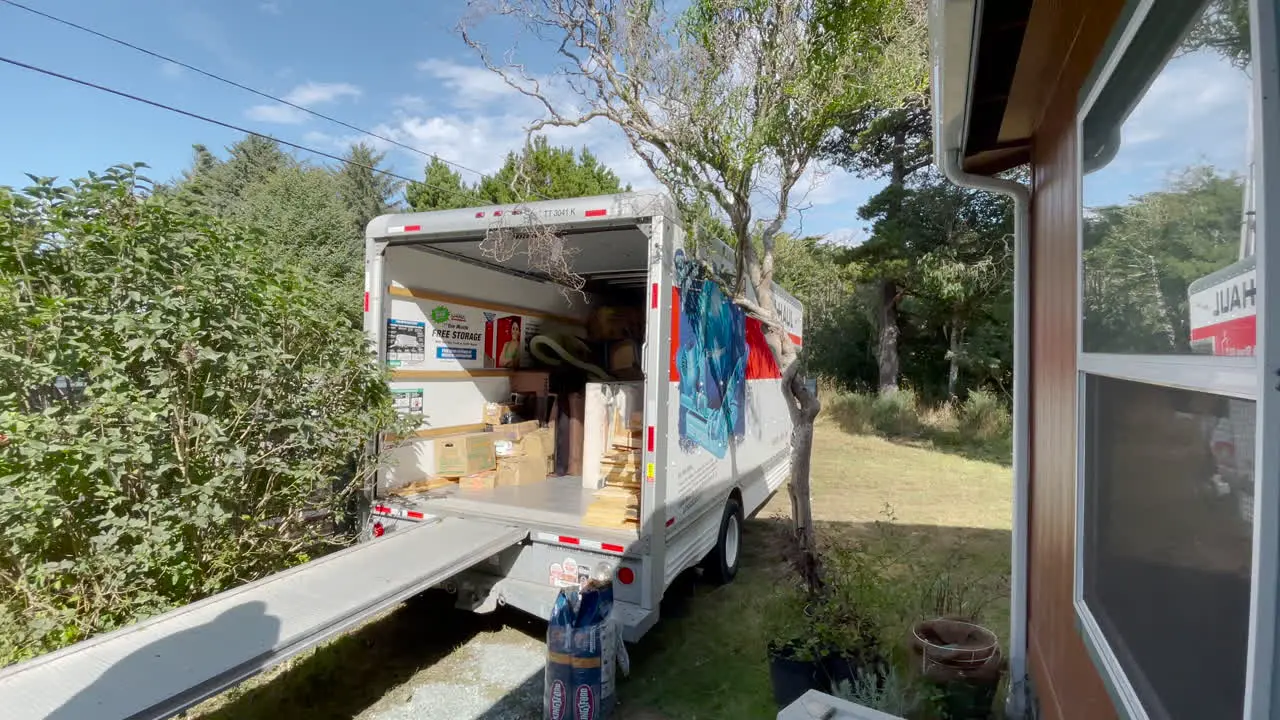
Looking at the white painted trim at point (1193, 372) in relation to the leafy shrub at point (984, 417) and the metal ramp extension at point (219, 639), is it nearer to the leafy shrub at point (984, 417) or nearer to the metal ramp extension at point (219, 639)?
the metal ramp extension at point (219, 639)

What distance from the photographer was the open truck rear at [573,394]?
12.6 feet

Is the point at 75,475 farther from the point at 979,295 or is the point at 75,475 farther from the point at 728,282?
the point at 979,295

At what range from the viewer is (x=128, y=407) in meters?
2.93

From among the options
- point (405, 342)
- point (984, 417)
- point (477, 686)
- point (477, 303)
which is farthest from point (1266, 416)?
point (984, 417)

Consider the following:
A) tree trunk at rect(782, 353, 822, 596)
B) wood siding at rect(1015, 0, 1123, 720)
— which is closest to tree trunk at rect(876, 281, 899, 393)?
tree trunk at rect(782, 353, 822, 596)

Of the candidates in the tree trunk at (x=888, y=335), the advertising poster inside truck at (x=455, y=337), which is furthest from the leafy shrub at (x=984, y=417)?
the advertising poster inside truck at (x=455, y=337)

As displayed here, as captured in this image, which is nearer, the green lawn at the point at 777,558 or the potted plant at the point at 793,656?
the potted plant at the point at 793,656

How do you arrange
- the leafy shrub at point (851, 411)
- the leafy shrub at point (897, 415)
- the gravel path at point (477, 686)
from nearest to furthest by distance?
the gravel path at point (477, 686) < the leafy shrub at point (897, 415) < the leafy shrub at point (851, 411)

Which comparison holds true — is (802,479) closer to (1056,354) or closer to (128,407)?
(1056,354)

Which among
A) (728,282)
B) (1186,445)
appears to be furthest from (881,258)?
(1186,445)

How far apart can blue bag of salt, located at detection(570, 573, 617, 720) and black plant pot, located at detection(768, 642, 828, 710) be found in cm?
A: 85

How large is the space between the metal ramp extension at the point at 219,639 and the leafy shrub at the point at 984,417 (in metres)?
12.6

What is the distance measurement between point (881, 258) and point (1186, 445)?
14694mm

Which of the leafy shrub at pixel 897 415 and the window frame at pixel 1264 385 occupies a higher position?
the window frame at pixel 1264 385
